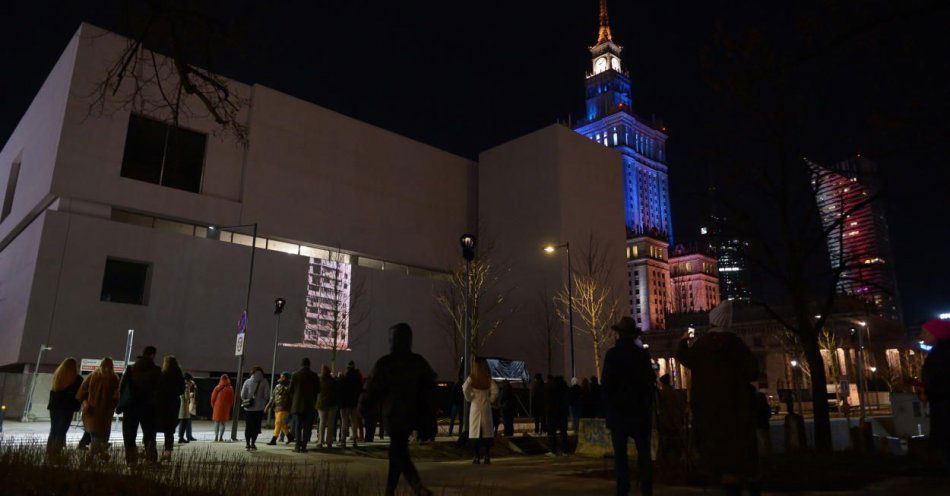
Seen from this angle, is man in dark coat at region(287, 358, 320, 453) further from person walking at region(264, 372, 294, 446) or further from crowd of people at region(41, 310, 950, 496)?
crowd of people at region(41, 310, 950, 496)

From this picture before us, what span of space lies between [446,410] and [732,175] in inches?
916

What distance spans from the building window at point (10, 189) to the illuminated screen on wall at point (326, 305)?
20.7 metres

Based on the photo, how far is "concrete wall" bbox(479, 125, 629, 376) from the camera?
143ft

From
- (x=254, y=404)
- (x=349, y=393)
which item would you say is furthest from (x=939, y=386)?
(x=254, y=404)

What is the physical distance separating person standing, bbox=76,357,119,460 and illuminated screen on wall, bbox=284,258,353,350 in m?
27.1

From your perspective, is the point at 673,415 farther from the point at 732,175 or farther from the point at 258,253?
the point at 258,253

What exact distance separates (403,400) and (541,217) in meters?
39.3

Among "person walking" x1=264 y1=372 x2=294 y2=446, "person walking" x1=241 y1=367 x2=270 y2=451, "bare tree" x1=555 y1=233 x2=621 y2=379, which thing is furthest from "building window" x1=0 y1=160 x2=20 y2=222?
"bare tree" x1=555 y1=233 x2=621 y2=379

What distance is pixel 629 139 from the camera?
154m

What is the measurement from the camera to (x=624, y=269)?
49.0 meters

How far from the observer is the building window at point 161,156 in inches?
1319

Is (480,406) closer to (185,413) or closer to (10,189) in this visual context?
(185,413)

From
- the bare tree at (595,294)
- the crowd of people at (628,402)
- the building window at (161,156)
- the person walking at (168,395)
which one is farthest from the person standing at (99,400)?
the bare tree at (595,294)

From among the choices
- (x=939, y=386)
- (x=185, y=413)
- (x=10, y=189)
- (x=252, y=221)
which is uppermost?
(x=10, y=189)
